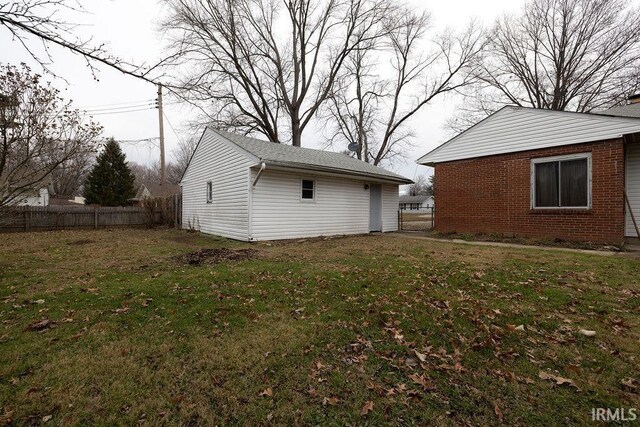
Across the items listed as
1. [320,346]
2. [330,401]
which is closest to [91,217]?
[320,346]

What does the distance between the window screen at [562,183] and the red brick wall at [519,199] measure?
230mm

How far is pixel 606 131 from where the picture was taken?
8.48 m

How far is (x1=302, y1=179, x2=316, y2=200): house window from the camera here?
12039mm

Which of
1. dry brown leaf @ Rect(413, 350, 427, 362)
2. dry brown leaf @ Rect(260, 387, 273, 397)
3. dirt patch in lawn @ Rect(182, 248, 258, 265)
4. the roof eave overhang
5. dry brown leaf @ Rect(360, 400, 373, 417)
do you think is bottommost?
dry brown leaf @ Rect(360, 400, 373, 417)

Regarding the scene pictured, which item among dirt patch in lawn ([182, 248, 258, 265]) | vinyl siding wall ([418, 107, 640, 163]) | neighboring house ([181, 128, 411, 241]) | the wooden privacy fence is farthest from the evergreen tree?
vinyl siding wall ([418, 107, 640, 163])

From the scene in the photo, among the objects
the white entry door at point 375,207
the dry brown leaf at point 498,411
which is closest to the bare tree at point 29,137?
the dry brown leaf at point 498,411

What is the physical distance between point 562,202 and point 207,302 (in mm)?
10803

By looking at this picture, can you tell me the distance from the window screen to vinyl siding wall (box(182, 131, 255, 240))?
9.84 metres

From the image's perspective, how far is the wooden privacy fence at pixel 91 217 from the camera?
14.6m

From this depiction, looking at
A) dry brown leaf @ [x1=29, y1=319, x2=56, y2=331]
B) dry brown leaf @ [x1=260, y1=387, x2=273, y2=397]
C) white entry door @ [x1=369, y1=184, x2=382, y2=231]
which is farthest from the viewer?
white entry door @ [x1=369, y1=184, x2=382, y2=231]

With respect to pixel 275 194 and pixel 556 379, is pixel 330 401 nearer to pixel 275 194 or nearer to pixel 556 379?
pixel 556 379

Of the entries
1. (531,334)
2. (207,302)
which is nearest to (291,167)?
(207,302)

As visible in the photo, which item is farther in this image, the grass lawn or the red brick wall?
the red brick wall

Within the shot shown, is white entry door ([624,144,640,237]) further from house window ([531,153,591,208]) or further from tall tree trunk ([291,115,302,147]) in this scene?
tall tree trunk ([291,115,302,147])
